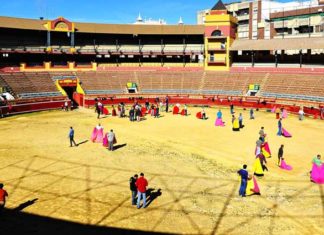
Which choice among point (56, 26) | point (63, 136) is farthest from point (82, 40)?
point (63, 136)

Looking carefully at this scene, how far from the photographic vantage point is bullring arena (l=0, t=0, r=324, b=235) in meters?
14.1

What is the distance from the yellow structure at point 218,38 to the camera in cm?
5738

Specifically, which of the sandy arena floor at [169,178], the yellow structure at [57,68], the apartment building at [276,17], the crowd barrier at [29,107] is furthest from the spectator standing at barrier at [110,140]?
the apartment building at [276,17]

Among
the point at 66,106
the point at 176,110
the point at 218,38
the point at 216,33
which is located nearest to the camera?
the point at 176,110

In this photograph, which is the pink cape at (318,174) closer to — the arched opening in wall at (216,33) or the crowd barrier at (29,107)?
the crowd barrier at (29,107)

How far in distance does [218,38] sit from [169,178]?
43.7 meters

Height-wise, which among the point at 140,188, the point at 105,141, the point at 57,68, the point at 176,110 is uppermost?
the point at 57,68

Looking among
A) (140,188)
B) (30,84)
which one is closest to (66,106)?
(30,84)

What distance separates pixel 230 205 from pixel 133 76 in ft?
140

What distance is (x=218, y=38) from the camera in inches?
2285

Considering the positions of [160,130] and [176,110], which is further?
[176,110]

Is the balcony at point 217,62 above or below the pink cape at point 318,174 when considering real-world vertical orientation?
above

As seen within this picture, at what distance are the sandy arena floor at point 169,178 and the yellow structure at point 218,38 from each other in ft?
90.2

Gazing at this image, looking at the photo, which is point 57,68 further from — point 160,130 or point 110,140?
point 110,140
